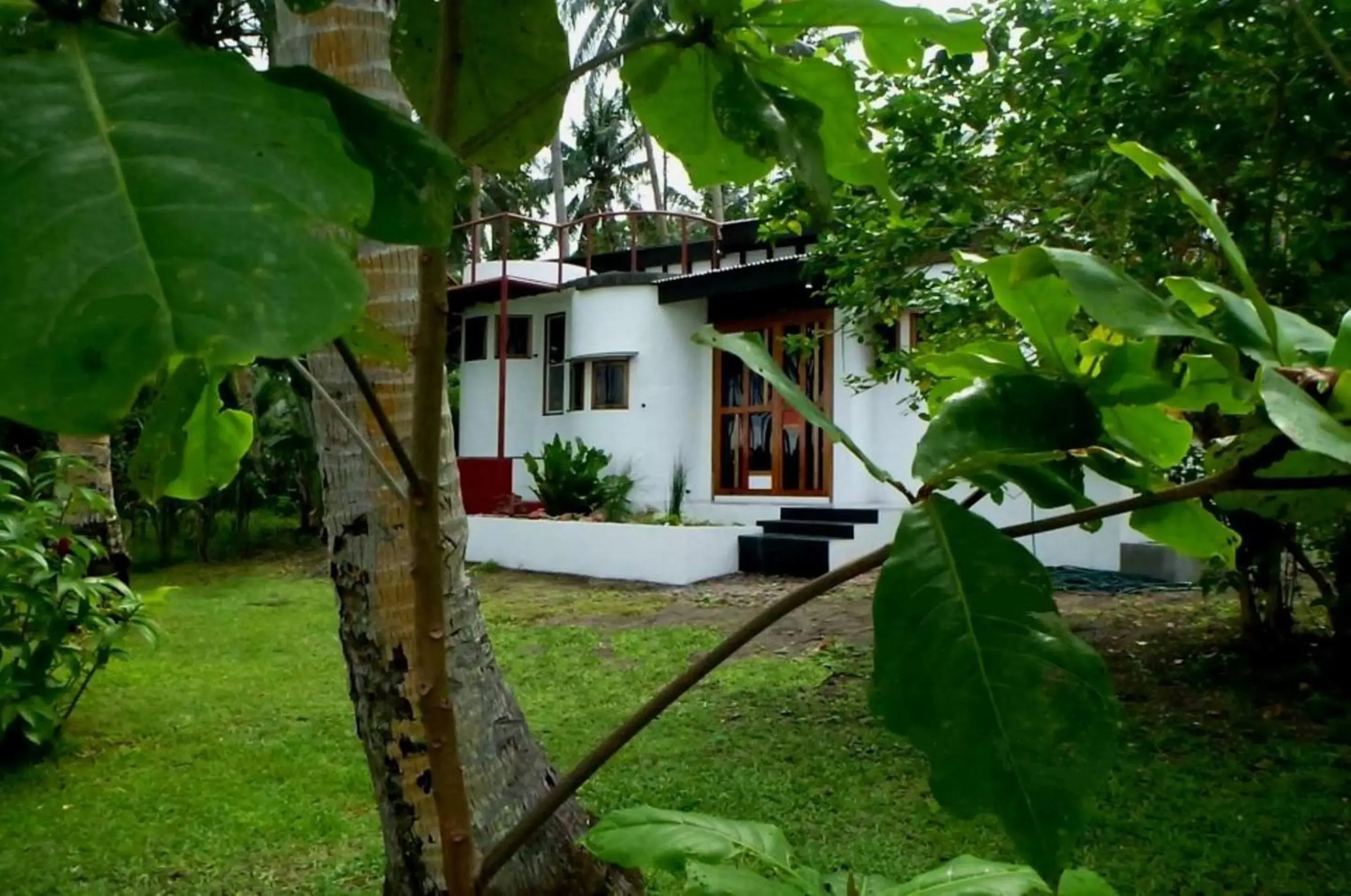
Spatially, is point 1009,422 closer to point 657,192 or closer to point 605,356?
point 605,356

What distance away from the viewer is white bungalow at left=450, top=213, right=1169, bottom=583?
9.66 meters

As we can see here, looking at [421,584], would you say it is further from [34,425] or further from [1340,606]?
[1340,606]

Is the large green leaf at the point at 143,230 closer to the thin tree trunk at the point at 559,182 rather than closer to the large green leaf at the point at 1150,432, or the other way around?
the large green leaf at the point at 1150,432

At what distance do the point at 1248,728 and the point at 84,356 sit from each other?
15.9ft

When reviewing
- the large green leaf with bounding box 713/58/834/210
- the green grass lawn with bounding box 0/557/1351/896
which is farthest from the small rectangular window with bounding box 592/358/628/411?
the large green leaf with bounding box 713/58/834/210

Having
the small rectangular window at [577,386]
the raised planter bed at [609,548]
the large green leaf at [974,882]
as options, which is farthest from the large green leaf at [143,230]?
the small rectangular window at [577,386]

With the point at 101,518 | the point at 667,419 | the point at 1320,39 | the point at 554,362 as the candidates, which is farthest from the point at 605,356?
the point at 1320,39

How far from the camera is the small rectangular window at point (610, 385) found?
42.3ft

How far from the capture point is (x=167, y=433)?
0.66 metres

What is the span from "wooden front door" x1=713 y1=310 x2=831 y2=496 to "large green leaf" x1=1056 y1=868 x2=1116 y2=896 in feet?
32.6

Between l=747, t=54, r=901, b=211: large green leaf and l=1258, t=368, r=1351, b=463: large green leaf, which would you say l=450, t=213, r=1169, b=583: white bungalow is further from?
l=1258, t=368, r=1351, b=463: large green leaf

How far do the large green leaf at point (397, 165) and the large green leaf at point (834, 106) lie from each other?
0.89 feet

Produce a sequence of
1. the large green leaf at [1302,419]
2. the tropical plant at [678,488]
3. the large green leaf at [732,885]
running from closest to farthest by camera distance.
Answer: the large green leaf at [1302,419], the large green leaf at [732,885], the tropical plant at [678,488]

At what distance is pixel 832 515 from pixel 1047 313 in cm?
975
